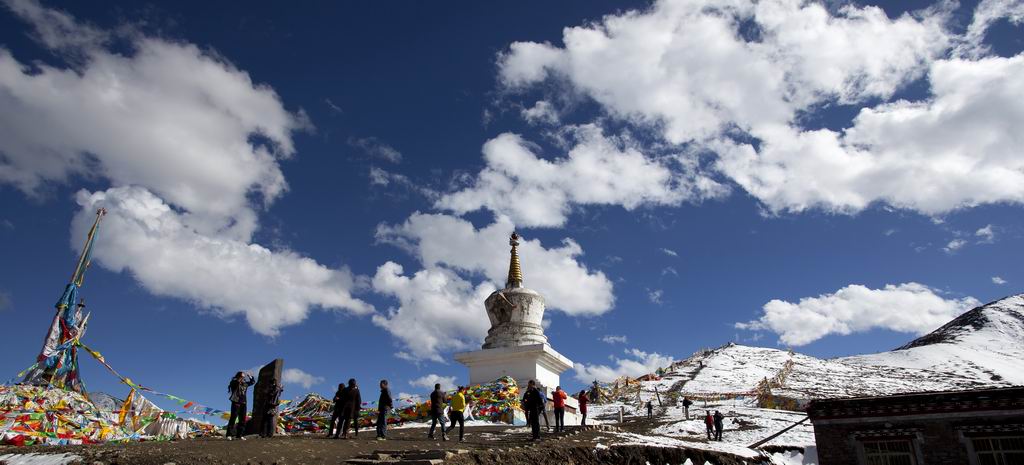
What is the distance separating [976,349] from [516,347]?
64.2 metres

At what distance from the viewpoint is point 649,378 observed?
53.1 m

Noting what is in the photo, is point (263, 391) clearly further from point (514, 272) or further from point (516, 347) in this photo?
point (514, 272)

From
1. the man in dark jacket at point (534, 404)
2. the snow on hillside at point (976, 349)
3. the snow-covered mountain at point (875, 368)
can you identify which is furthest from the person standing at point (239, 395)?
the snow on hillside at point (976, 349)

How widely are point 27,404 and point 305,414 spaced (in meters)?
7.98

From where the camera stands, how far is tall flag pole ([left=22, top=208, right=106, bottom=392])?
22.5 metres

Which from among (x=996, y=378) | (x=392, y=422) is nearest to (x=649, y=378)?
(x=996, y=378)

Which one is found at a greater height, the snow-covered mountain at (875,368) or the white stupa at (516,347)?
the snow-covered mountain at (875,368)

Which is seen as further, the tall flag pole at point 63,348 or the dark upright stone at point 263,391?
the tall flag pole at point 63,348

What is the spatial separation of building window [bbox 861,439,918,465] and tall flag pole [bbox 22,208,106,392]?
81.5 ft

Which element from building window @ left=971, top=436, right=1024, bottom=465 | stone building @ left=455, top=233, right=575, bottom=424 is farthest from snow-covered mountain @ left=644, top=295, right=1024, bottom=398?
building window @ left=971, top=436, right=1024, bottom=465

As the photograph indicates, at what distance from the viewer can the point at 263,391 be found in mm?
15266

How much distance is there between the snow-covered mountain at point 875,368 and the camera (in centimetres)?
4638

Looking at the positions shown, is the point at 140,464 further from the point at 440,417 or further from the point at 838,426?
the point at 838,426

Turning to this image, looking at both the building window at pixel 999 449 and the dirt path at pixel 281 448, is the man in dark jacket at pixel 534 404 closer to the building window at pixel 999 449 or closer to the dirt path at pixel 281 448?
the dirt path at pixel 281 448
